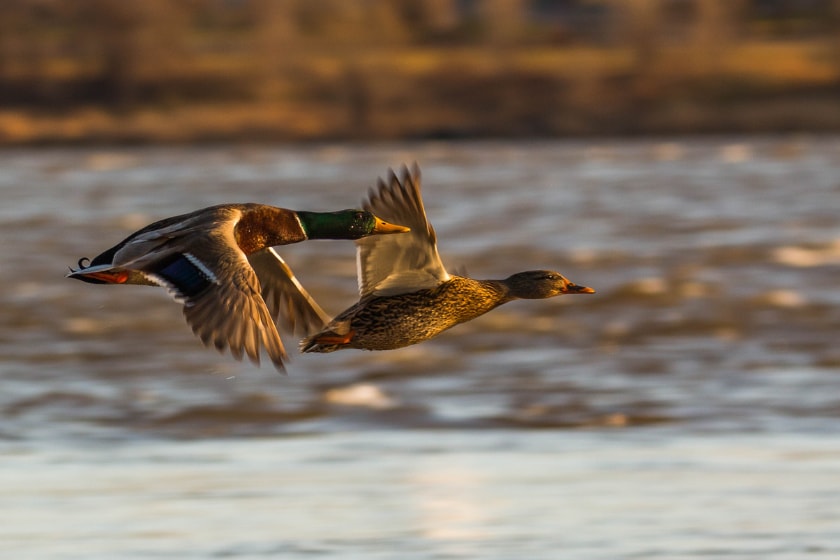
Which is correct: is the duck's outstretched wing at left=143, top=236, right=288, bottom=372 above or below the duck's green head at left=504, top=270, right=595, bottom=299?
above

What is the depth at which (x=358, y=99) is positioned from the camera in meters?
46.4

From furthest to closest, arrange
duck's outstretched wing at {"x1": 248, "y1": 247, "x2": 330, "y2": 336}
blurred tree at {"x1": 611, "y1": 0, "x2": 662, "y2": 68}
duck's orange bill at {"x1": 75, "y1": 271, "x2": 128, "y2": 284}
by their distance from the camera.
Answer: blurred tree at {"x1": 611, "y1": 0, "x2": 662, "y2": 68}
duck's outstretched wing at {"x1": 248, "y1": 247, "x2": 330, "y2": 336}
duck's orange bill at {"x1": 75, "y1": 271, "x2": 128, "y2": 284}

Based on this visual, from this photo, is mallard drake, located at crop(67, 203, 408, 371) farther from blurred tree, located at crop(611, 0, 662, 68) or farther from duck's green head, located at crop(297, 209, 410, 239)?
blurred tree, located at crop(611, 0, 662, 68)

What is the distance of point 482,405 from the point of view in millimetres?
19609

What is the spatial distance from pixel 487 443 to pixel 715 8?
39796 millimetres

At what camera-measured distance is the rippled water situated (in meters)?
14.7

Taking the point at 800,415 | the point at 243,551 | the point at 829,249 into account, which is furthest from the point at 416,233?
the point at 829,249

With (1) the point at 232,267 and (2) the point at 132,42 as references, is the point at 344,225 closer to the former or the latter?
(1) the point at 232,267

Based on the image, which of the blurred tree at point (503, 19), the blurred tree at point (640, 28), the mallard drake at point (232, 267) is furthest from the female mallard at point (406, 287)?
the blurred tree at point (503, 19)

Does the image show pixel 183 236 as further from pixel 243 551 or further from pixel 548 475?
pixel 548 475

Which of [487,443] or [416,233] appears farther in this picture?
[487,443]

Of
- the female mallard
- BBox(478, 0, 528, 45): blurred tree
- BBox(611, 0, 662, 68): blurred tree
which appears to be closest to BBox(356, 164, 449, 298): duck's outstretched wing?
the female mallard

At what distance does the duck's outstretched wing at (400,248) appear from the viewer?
401 inches

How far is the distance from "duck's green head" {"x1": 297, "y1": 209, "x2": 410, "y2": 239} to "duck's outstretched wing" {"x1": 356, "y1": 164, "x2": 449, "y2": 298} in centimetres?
19
